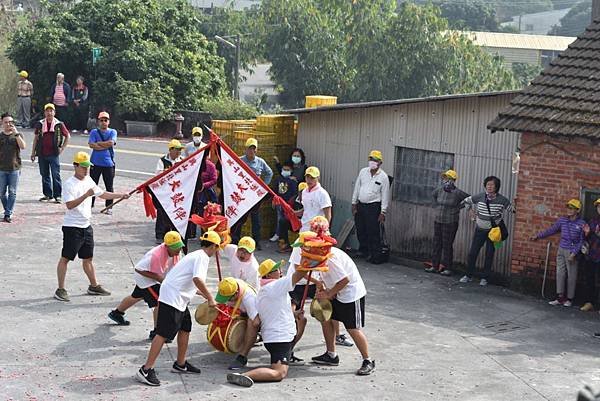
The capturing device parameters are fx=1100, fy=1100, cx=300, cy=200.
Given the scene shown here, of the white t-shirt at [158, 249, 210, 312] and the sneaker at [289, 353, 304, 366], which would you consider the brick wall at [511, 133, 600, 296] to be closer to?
the sneaker at [289, 353, 304, 366]

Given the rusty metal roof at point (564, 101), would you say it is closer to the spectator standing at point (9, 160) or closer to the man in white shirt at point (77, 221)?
the man in white shirt at point (77, 221)

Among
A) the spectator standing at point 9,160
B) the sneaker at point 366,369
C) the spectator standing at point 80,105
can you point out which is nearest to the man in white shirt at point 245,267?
the sneaker at point 366,369

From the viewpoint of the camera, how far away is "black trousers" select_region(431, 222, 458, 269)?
55.7 feet

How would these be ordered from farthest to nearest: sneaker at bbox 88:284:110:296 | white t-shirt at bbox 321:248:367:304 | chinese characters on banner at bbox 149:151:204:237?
chinese characters on banner at bbox 149:151:204:237 → sneaker at bbox 88:284:110:296 → white t-shirt at bbox 321:248:367:304

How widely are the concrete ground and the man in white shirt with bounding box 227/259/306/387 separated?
0.50ft

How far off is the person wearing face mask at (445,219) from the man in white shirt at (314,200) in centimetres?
227

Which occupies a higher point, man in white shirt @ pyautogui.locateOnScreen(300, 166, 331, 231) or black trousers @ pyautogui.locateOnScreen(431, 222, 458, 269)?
man in white shirt @ pyautogui.locateOnScreen(300, 166, 331, 231)

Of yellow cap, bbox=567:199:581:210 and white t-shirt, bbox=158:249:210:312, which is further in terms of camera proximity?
yellow cap, bbox=567:199:581:210

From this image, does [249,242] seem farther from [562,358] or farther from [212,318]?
[562,358]

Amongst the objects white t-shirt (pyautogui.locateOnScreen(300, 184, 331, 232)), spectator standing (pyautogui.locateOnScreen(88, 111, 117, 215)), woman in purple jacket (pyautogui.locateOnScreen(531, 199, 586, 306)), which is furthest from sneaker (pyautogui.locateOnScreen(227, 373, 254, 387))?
spectator standing (pyautogui.locateOnScreen(88, 111, 117, 215))

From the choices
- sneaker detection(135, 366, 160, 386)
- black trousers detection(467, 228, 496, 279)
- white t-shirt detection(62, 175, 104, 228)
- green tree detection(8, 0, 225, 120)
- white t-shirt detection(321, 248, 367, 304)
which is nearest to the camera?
sneaker detection(135, 366, 160, 386)

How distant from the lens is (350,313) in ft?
38.5

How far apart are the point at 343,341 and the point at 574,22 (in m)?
127

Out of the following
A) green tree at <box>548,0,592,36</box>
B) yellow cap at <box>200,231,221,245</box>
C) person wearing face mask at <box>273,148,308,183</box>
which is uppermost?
green tree at <box>548,0,592,36</box>
